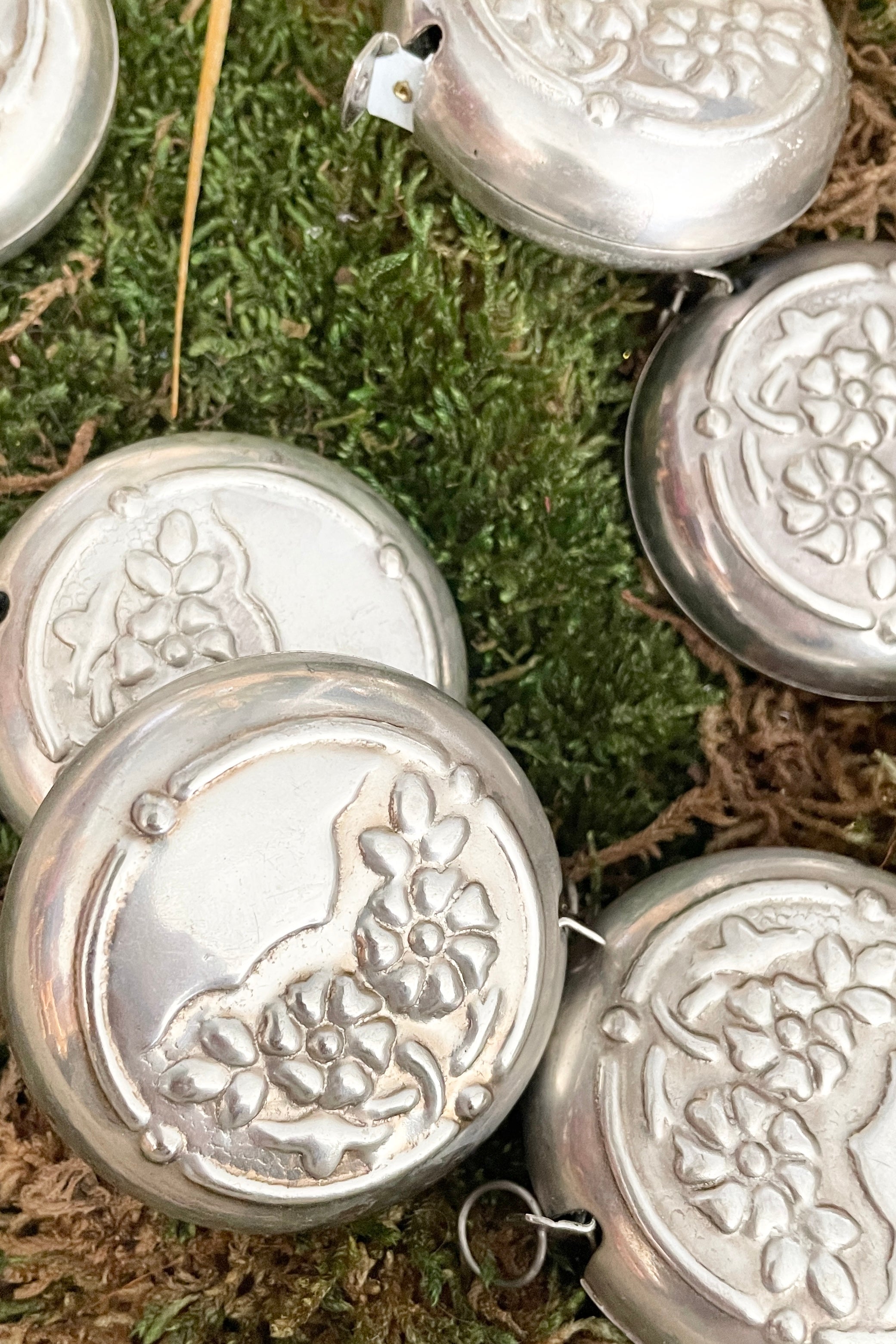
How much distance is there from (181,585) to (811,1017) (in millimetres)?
624

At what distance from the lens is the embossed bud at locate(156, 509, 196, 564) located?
88 cm

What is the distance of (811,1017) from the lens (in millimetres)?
814

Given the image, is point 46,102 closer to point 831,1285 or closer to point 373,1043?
point 373,1043

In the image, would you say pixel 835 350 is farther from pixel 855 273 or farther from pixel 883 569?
pixel 883 569

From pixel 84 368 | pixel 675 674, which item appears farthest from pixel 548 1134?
pixel 84 368

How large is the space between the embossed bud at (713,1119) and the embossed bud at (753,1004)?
0.06 meters

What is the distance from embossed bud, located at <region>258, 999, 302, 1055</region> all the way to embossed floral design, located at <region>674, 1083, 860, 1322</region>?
0.32m

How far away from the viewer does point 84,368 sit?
38.6 inches

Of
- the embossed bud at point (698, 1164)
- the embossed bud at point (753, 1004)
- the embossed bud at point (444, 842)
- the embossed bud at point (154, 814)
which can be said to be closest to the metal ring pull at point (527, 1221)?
the embossed bud at point (698, 1164)

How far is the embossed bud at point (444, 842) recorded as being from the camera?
69cm

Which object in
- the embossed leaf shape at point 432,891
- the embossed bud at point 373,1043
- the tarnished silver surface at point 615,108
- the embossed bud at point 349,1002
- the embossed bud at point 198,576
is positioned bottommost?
the embossed bud at point 373,1043

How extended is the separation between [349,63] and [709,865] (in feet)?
2.68

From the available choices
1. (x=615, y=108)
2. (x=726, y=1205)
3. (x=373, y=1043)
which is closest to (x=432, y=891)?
(x=373, y=1043)

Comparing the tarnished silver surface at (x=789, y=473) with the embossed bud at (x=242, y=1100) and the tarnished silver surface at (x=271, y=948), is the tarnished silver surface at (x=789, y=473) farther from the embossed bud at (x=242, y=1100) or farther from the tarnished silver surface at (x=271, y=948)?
the embossed bud at (x=242, y=1100)
